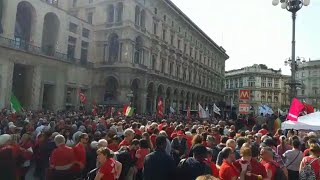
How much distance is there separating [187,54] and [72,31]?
82.1 feet

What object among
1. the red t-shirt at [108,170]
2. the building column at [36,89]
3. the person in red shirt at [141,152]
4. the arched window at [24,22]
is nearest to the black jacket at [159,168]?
the red t-shirt at [108,170]

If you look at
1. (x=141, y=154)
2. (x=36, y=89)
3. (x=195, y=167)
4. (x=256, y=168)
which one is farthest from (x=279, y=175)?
(x=36, y=89)

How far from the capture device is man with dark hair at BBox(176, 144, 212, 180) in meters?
5.56

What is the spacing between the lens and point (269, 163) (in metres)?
5.96

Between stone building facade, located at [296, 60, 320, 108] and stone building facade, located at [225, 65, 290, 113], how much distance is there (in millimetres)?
10979

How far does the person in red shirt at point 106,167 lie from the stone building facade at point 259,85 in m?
103

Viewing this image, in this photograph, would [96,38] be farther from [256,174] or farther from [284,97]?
[284,97]

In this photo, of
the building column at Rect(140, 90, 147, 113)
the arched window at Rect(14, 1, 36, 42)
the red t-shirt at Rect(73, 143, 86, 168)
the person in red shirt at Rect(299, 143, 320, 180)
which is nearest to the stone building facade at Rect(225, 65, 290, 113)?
the building column at Rect(140, 90, 147, 113)

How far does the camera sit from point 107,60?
4088 cm

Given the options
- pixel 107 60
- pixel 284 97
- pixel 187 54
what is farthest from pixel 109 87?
pixel 284 97

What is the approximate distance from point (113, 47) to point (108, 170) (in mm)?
35511

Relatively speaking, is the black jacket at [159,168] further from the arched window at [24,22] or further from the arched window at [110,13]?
the arched window at [110,13]

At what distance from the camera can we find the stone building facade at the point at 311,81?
97375mm

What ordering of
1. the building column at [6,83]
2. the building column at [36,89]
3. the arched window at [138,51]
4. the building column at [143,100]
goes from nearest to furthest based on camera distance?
the building column at [6,83] < the building column at [36,89] < the arched window at [138,51] < the building column at [143,100]
